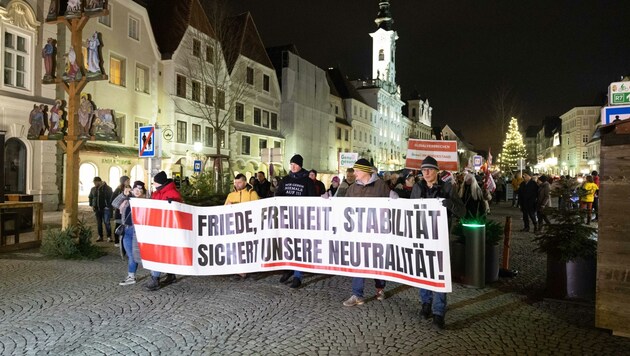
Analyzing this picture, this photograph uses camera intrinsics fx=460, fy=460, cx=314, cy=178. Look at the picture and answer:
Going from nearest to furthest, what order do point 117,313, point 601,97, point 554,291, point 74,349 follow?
1. point 74,349
2. point 117,313
3. point 554,291
4. point 601,97

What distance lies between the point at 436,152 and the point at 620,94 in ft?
28.0

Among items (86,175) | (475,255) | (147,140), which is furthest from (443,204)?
(86,175)

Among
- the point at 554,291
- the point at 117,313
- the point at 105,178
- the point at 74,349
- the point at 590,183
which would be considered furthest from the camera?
the point at 105,178

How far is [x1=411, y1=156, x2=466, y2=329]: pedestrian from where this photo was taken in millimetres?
5836

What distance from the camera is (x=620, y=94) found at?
295 inches

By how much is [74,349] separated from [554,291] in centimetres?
671

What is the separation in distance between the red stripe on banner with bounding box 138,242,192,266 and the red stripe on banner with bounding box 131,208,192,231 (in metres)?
0.34

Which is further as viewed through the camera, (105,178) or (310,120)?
(310,120)

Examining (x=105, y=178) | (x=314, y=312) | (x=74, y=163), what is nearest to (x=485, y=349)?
(x=314, y=312)

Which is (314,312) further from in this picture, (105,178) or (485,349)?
(105,178)

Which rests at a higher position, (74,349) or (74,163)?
(74,163)

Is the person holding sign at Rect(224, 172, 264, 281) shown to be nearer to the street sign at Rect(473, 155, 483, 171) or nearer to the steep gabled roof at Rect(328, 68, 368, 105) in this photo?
the street sign at Rect(473, 155, 483, 171)

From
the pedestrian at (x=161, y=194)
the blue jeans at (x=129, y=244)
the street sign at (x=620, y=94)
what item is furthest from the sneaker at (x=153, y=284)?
the street sign at (x=620, y=94)

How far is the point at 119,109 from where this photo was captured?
95.2ft
